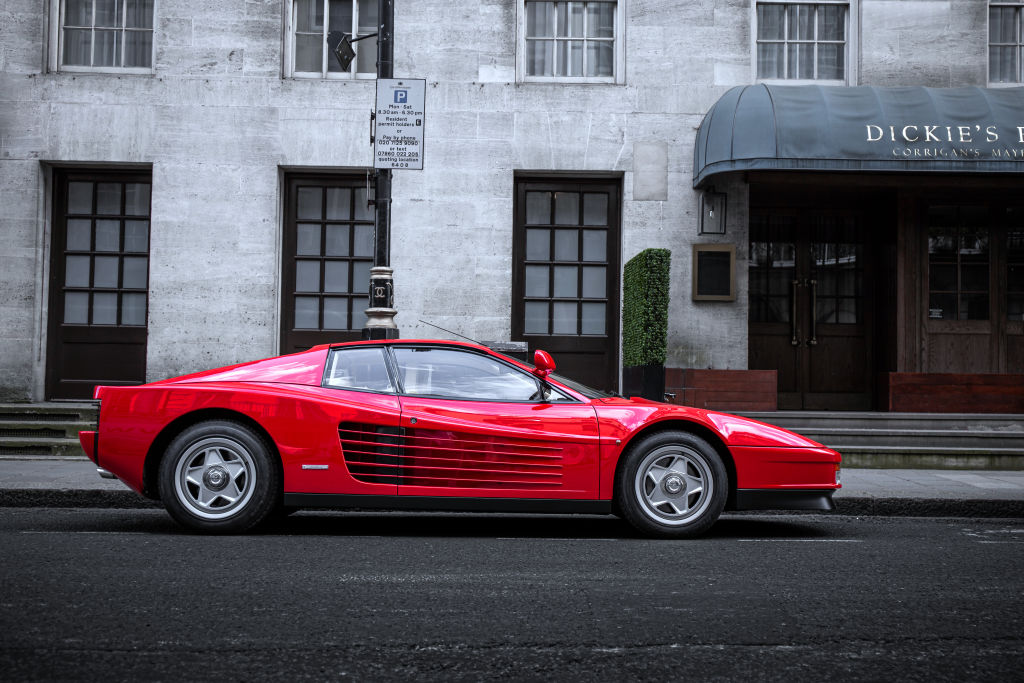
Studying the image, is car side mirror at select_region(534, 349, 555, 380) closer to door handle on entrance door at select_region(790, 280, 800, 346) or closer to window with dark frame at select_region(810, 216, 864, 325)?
door handle on entrance door at select_region(790, 280, 800, 346)

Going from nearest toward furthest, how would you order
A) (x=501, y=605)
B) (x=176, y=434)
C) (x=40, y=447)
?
(x=501, y=605), (x=176, y=434), (x=40, y=447)

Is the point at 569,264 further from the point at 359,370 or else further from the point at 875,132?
the point at 359,370

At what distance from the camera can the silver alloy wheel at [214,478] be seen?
5965 millimetres

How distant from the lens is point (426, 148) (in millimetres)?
12672

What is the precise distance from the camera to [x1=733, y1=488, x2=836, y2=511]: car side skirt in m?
6.01

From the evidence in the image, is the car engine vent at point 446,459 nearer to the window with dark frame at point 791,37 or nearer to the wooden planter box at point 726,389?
the wooden planter box at point 726,389

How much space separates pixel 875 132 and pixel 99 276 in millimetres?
10036

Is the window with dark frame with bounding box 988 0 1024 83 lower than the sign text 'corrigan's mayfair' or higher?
higher

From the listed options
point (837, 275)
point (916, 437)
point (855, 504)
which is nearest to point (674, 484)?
point (855, 504)

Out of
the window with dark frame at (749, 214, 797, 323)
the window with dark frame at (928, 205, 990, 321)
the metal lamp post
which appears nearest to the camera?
the metal lamp post

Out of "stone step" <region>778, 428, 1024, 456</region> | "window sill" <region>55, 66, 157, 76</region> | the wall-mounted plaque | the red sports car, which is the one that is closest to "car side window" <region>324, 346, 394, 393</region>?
the red sports car

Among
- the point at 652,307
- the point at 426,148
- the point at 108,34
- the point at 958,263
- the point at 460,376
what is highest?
the point at 108,34

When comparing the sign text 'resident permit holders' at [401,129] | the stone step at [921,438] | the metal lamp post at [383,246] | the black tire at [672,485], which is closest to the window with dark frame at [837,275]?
the stone step at [921,438]

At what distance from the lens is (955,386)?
39.9 feet
